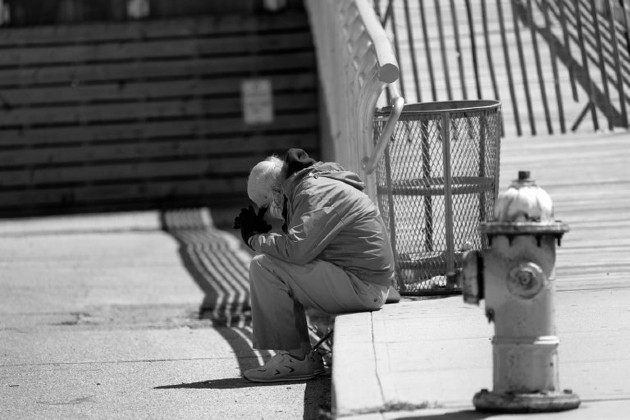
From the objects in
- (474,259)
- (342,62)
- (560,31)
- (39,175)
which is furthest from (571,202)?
(39,175)

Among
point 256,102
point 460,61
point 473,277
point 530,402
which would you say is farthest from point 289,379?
point 256,102

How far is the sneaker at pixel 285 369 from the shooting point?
6465 mm

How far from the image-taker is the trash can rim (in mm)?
7258

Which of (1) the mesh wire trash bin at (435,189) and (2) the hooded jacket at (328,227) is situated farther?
(1) the mesh wire trash bin at (435,189)

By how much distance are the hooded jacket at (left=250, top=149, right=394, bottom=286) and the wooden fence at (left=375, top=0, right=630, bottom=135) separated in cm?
381

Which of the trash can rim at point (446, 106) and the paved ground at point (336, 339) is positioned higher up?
the trash can rim at point (446, 106)

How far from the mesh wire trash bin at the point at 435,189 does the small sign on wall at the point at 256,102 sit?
11.1m

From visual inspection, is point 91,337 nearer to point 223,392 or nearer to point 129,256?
point 223,392

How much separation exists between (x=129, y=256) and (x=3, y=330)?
4.46m

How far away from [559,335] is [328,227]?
1.14 m

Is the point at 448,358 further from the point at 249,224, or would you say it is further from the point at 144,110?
the point at 144,110

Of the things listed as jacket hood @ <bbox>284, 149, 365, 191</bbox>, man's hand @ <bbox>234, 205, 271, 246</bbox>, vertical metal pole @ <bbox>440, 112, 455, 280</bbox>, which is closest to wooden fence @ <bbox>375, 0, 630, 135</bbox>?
vertical metal pole @ <bbox>440, 112, 455, 280</bbox>

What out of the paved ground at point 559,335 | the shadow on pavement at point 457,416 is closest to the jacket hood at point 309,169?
the paved ground at point 559,335

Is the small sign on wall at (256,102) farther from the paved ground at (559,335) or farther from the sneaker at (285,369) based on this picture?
the sneaker at (285,369)
